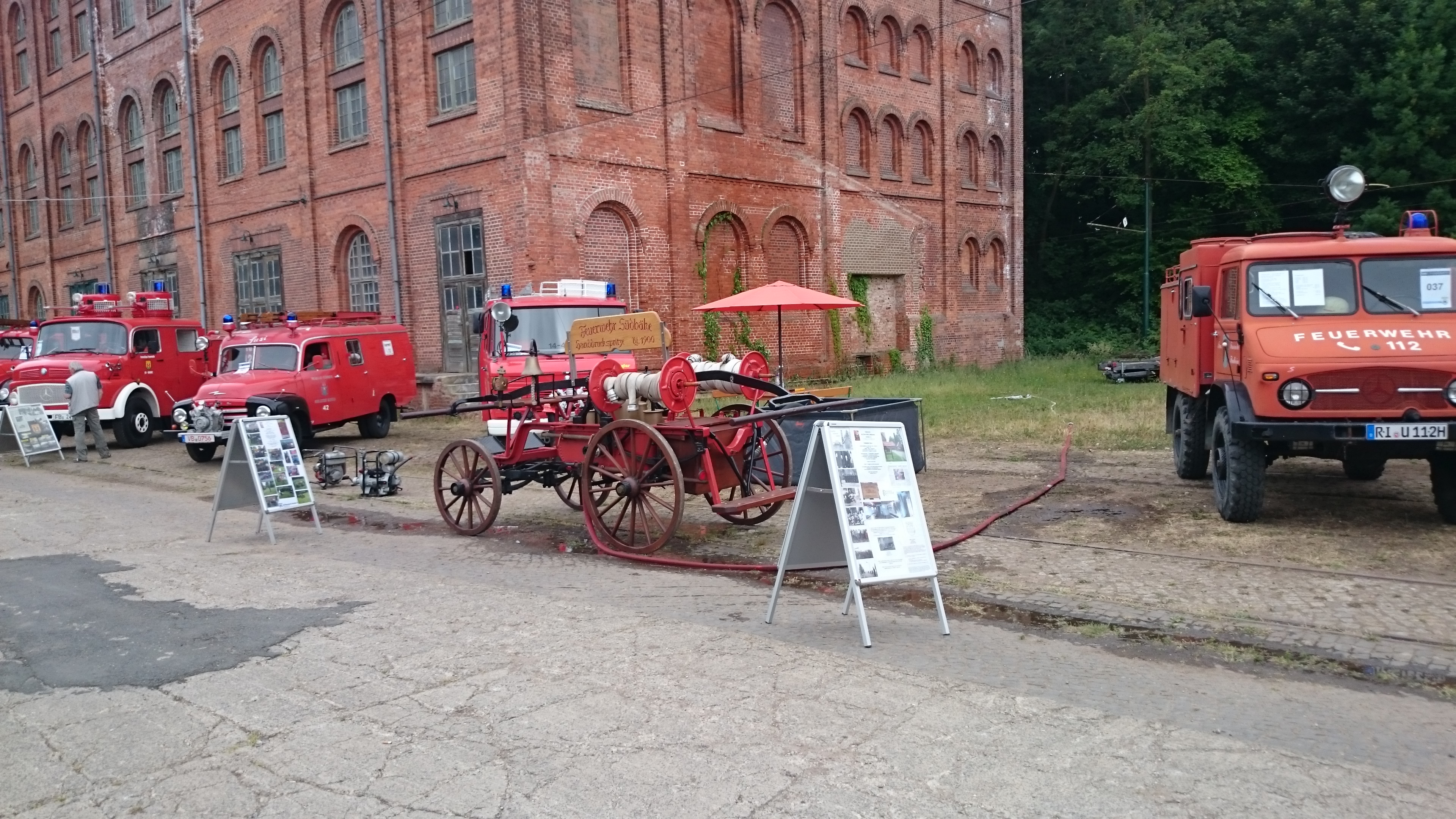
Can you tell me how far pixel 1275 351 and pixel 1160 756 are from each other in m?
5.40

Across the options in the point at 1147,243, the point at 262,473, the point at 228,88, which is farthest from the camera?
the point at 1147,243

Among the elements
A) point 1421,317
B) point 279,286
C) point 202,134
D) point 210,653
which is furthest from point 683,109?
point 210,653

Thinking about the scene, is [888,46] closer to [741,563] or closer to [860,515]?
[741,563]

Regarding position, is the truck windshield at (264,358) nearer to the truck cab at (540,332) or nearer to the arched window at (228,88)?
the truck cab at (540,332)

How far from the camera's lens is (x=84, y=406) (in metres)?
17.2

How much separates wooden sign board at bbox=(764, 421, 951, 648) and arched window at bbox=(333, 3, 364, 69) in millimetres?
22429

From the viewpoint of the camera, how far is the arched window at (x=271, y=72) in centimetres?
2778

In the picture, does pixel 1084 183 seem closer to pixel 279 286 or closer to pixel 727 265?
pixel 727 265

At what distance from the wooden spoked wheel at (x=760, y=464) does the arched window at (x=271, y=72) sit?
23.2 metres

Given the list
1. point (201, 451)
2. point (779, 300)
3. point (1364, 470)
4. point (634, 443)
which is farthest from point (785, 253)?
point (634, 443)

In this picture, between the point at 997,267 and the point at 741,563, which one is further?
the point at 997,267

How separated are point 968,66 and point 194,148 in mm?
24112

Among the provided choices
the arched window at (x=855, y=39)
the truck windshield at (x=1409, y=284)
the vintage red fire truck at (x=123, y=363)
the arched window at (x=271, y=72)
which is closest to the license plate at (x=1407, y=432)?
the truck windshield at (x=1409, y=284)

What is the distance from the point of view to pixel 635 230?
23.4m
